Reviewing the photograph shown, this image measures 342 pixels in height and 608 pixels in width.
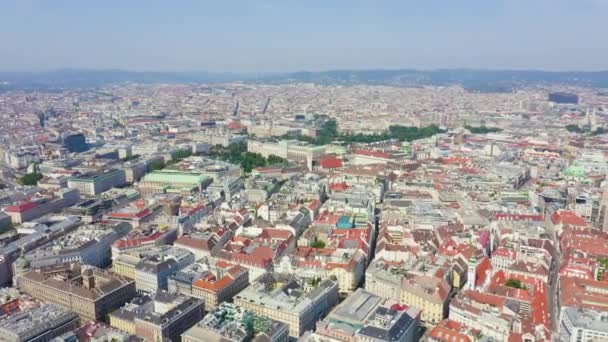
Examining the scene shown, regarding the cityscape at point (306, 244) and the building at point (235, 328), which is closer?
the building at point (235, 328)

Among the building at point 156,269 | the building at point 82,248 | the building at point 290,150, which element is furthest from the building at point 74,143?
the building at point 156,269

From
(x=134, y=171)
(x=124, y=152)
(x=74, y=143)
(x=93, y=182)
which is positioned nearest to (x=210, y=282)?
(x=93, y=182)

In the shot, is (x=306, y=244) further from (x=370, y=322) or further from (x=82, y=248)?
(x=82, y=248)

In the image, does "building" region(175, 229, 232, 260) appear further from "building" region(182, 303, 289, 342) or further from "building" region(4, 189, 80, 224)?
"building" region(4, 189, 80, 224)

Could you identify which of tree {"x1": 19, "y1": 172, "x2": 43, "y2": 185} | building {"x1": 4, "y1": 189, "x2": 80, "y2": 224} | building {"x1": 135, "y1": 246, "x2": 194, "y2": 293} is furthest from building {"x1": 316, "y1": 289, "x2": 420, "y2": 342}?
tree {"x1": 19, "y1": 172, "x2": 43, "y2": 185}

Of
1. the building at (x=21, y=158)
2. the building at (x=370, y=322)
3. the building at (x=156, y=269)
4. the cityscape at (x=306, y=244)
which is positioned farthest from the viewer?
the building at (x=21, y=158)

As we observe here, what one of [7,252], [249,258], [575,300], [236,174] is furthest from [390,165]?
[7,252]

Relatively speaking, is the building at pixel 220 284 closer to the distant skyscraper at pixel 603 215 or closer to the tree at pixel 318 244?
the tree at pixel 318 244
